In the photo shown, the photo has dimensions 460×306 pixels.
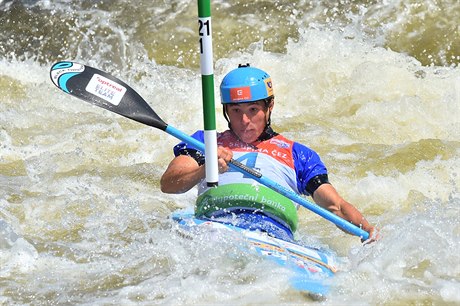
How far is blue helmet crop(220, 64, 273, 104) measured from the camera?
5.08 meters

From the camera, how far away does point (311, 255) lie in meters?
4.73

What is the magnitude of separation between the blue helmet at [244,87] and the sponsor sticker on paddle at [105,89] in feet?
1.86

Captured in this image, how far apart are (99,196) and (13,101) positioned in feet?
9.40

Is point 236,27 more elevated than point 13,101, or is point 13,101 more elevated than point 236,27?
point 236,27

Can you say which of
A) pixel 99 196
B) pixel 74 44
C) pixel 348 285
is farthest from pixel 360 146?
pixel 74 44

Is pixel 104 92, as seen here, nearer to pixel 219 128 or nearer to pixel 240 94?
pixel 240 94

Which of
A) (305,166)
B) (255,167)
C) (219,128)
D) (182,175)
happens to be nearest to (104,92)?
(182,175)

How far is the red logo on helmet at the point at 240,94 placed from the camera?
5078 mm

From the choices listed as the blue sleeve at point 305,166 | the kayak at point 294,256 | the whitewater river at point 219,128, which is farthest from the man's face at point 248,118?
the whitewater river at point 219,128

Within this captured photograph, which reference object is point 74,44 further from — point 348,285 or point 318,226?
point 348,285

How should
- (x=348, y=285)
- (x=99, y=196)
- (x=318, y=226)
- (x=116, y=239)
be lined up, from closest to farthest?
(x=348, y=285) → (x=116, y=239) → (x=318, y=226) → (x=99, y=196)

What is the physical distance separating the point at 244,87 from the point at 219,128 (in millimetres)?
3155

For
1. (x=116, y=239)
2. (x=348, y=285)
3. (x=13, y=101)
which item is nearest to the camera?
(x=348, y=285)

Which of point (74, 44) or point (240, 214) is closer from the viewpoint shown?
point (240, 214)
